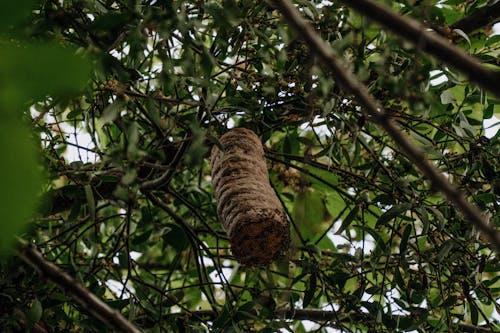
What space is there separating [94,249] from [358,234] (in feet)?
1.95

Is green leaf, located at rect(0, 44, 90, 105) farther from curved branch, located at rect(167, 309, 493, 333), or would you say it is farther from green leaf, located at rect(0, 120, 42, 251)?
curved branch, located at rect(167, 309, 493, 333)

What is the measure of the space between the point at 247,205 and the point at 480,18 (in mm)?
654

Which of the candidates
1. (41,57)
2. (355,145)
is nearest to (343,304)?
(355,145)

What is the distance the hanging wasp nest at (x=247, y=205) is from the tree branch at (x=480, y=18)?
1.67ft

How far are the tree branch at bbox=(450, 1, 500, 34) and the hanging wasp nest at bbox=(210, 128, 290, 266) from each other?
0.51m

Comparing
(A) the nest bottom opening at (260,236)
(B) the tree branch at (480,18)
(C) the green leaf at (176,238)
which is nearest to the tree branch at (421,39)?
(A) the nest bottom opening at (260,236)

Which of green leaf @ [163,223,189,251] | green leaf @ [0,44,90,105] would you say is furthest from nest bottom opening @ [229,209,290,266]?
green leaf @ [0,44,90,105]

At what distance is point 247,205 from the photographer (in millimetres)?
1085

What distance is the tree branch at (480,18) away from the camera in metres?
1.39

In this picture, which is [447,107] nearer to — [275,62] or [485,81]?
[275,62]

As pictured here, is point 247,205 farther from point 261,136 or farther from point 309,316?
point 309,316

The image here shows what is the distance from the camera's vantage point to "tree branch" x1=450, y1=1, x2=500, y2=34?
1388 mm

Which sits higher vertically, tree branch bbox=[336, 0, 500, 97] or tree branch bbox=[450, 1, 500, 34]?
tree branch bbox=[450, 1, 500, 34]

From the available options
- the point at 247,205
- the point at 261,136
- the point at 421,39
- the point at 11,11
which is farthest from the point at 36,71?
the point at 261,136
